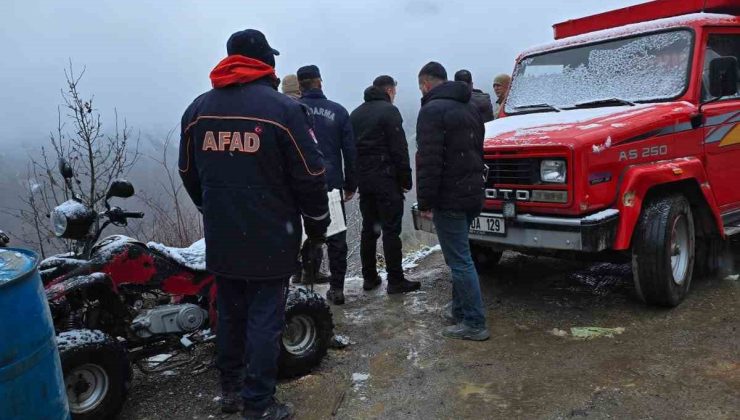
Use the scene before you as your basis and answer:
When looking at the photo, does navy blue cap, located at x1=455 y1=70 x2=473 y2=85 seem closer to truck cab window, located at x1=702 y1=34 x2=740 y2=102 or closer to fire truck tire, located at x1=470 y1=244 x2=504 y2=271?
fire truck tire, located at x1=470 y1=244 x2=504 y2=271

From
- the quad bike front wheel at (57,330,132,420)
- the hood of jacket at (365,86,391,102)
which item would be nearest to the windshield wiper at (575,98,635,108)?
the hood of jacket at (365,86,391,102)

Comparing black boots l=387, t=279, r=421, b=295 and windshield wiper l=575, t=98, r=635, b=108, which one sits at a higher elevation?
windshield wiper l=575, t=98, r=635, b=108

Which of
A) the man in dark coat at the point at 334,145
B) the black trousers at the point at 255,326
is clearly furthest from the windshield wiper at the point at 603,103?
the black trousers at the point at 255,326

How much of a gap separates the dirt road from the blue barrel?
4.28 ft

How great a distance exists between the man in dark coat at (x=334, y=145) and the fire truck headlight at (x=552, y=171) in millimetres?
1805

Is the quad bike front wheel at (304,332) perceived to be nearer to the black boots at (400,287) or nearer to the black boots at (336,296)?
the black boots at (336,296)

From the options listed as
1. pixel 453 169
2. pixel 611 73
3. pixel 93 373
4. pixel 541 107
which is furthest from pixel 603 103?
pixel 93 373

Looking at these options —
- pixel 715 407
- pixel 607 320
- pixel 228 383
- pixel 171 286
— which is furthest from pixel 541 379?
pixel 171 286

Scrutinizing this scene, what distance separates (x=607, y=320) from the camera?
180 inches

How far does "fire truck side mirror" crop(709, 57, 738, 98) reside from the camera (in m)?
4.80

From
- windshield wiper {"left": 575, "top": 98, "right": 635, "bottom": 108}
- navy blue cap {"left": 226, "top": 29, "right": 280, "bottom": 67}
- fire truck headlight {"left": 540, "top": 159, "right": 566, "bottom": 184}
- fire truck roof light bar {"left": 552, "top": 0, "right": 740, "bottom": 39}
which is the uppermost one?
fire truck roof light bar {"left": 552, "top": 0, "right": 740, "bottom": 39}

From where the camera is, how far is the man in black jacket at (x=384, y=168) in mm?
5352

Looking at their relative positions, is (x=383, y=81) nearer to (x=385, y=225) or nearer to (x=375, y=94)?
(x=375, y=94)

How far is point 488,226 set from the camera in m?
4.70
